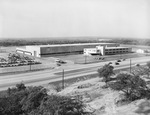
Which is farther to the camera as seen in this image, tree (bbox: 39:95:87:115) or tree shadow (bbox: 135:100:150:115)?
tree shadow (bbox: 135:100:150:115)

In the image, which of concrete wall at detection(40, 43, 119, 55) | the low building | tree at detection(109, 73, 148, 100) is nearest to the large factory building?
concrete wall at detection(40, 43, 119, 55)

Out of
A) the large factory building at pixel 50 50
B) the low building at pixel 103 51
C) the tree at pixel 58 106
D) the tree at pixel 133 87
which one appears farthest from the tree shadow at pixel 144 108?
the low building at pixel 103 51

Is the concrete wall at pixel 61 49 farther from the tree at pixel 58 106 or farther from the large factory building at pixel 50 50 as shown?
the tree at pixel 58 106

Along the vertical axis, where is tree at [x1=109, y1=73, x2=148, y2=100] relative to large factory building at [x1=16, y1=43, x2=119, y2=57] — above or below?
below

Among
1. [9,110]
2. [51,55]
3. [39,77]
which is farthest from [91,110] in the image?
[51,55]

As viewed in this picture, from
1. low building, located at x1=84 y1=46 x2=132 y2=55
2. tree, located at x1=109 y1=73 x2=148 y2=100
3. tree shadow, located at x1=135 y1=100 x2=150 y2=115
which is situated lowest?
tree shadow, located at x1=135 y1=100 x2=150 y2=115

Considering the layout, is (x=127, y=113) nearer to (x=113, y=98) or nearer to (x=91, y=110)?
(x=91, y=110)

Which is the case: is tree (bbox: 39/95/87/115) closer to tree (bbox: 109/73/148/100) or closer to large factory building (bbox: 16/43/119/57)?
tree (bbox: 109/73/148/100)

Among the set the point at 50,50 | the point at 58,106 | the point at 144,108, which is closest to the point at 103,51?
the point at 50,50

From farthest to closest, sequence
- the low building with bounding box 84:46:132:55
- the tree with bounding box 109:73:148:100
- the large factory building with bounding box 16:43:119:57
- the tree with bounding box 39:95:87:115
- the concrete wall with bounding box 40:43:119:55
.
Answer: the low building with bounding box 84:46:132:55 < the concrete wall with bounding box 40:43:119:55 < the large factory building with bounding box 16:43:119:57 < the tree with bounding box 109:73:148:100 < the tree with bounding box 39:95:87:115
